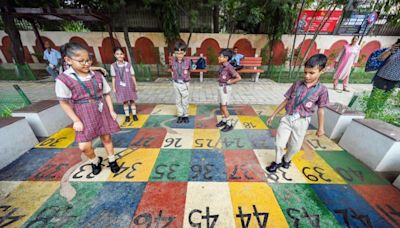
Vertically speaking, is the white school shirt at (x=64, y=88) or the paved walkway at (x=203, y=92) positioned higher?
the white school shirt at (x=64, y=88)

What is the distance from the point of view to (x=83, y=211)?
199cm

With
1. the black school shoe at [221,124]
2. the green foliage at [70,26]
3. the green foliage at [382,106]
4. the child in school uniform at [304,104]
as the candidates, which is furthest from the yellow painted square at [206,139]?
the green foliage at [70,26]

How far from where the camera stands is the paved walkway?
5875 mm

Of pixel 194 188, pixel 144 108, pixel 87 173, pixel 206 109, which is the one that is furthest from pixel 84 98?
pixel 206 109

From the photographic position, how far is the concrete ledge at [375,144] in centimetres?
254

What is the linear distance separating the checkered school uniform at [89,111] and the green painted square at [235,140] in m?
2.07

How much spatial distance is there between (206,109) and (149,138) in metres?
2.11

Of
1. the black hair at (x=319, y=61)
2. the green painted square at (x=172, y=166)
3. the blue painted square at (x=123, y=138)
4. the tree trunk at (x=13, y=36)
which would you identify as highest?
the tree trunk at (x=13, y=36)

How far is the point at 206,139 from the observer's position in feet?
11.4

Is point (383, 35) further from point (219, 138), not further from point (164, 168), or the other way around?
point (164, 168)

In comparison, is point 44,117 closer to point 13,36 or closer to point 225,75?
point 225,75

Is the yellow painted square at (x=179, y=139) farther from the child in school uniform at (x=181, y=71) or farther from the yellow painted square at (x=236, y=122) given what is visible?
the yellow painted square at (x=236, y=122)

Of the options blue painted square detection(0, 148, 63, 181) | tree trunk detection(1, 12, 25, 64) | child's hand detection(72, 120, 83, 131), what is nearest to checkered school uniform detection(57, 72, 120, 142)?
child's hand detection(72, 120, 83, 131)

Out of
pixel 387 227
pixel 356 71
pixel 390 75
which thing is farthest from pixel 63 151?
pixel 356 71
